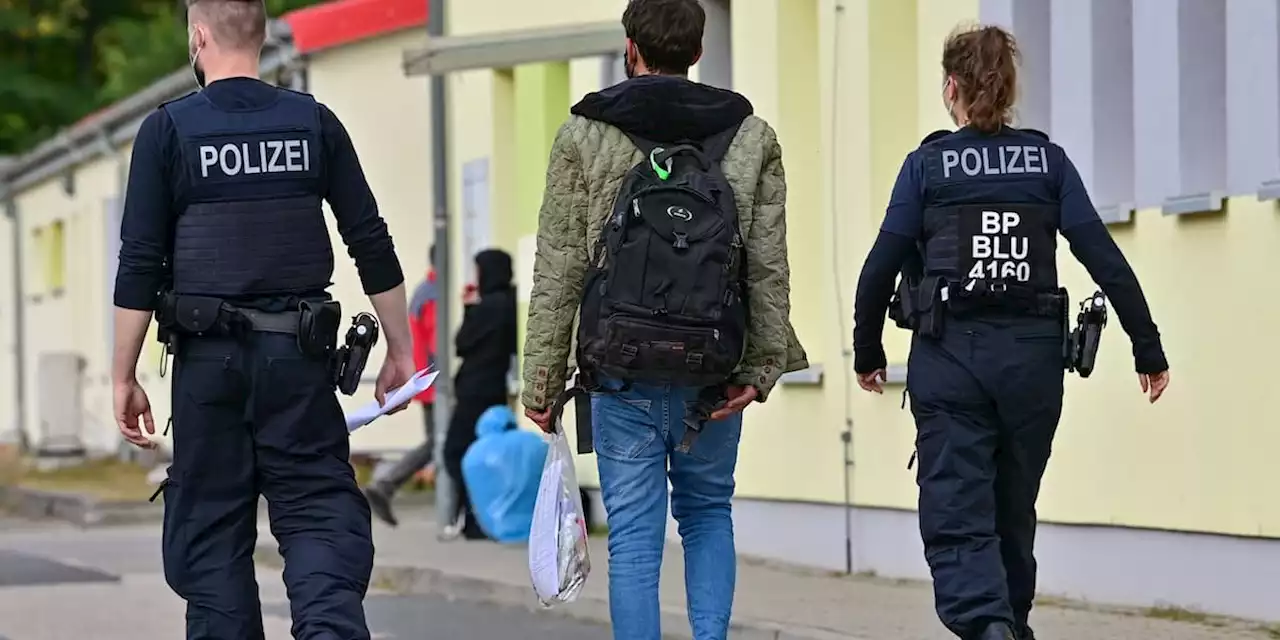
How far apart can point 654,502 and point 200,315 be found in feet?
4.54

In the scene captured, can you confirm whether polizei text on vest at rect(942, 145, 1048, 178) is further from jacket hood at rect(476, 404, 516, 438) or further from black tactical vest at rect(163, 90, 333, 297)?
jacket hood at rect(476, 404, 516, 438)

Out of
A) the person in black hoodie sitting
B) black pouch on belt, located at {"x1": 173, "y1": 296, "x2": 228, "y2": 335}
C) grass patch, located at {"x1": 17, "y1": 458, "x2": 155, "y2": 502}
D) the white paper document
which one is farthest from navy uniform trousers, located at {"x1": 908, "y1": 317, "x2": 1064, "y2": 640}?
grass patch, located at {"x1": 17, "y1": 458, "x2": 155, "y2": 502}

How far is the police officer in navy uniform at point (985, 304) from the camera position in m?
7.04

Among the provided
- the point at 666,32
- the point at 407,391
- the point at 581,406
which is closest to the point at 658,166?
the point at 666,32

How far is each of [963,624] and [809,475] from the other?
5.58m

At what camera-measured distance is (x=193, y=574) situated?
6.29 metres

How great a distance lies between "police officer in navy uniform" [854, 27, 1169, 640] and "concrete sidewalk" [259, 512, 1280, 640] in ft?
6.53

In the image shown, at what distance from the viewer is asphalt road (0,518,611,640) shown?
10508 millimetres

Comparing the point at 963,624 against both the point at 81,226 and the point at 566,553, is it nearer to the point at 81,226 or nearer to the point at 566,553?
the point at 566,553

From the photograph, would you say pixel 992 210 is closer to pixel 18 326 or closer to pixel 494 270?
pixel 494 270

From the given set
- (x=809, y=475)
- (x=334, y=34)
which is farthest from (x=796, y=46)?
(x=334, y=34)

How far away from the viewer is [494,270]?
1487 centimetres

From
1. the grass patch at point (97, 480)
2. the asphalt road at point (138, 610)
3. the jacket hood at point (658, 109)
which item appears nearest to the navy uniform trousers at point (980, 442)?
the jacket hood at point (658, 109)

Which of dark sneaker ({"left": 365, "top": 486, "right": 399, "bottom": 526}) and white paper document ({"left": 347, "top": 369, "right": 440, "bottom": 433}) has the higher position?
white paper document ({"left": 347, "top": 369, "right": 440, "bottom": 433})
